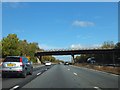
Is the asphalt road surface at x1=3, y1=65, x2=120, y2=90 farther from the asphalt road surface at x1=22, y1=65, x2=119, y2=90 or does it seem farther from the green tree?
the green tree

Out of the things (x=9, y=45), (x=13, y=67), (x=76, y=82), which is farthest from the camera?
(x=9, y=45)

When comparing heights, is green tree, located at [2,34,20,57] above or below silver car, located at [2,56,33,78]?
above

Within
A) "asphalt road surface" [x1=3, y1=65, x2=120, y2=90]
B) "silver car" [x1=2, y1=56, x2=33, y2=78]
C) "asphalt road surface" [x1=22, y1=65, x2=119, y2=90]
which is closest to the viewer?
"asphalt road surface" [x1=3, y1=65, x2=120, y2=90]

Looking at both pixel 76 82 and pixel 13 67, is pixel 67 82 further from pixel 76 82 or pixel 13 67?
pixel 13 67

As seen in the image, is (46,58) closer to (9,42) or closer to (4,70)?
(9,42)

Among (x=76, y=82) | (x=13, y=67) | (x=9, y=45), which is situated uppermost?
(x=9, y=45)

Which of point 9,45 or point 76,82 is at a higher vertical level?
point 9,45

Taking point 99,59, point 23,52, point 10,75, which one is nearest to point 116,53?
point 99,59

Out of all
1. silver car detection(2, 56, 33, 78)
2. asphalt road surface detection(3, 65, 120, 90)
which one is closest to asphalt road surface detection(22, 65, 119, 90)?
asphalt road surface detection(3, 65, 120, 90)

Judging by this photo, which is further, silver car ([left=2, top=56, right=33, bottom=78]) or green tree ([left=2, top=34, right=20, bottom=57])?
green tree ([left=2, top=34, right=20, bottom=57])

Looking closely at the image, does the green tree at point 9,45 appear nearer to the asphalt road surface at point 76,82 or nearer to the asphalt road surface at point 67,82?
the asphalt road surface at point 67,82

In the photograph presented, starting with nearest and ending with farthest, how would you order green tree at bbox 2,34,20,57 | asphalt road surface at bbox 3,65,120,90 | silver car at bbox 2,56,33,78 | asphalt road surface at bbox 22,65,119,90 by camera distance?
asphalt road surface at bbox 3,65,120,90 < asphalt road surface at bbox 22,65,119,90 < silver car at bbox 2,56,33,78 < green tree at bbox 2,34,20,57

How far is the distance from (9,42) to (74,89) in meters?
85.2

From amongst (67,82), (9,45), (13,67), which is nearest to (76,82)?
(67,82)
